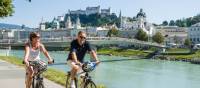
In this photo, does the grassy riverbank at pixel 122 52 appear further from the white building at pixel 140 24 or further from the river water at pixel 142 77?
the river water at pixel 142 77

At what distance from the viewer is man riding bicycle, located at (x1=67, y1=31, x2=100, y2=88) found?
23.2 ft

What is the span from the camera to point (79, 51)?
7.21m

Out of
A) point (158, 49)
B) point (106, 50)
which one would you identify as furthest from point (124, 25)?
point (158, 49)

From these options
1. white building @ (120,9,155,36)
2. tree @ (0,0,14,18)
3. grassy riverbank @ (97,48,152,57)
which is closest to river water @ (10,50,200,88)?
tree @ (0,0,14,18)

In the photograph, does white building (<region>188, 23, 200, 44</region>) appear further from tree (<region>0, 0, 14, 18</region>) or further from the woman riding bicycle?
the woman riding bicycle

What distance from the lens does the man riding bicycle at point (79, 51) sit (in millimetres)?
7058

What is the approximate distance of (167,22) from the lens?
193 m

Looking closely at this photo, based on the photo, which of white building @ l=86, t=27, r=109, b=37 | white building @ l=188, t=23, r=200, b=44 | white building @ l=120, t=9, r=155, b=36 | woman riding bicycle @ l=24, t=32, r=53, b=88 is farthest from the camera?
white building @ l=86, t=27, r=109, b=37

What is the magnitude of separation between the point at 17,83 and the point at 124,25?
530ft

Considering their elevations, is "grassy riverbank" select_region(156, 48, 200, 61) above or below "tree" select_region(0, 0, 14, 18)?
below

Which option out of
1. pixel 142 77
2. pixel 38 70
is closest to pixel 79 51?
pixel 38 70

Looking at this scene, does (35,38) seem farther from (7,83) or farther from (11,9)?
(11,9)

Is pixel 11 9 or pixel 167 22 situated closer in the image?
pixel 11 9

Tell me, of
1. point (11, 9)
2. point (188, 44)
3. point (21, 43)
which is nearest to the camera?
point (11, 9)
